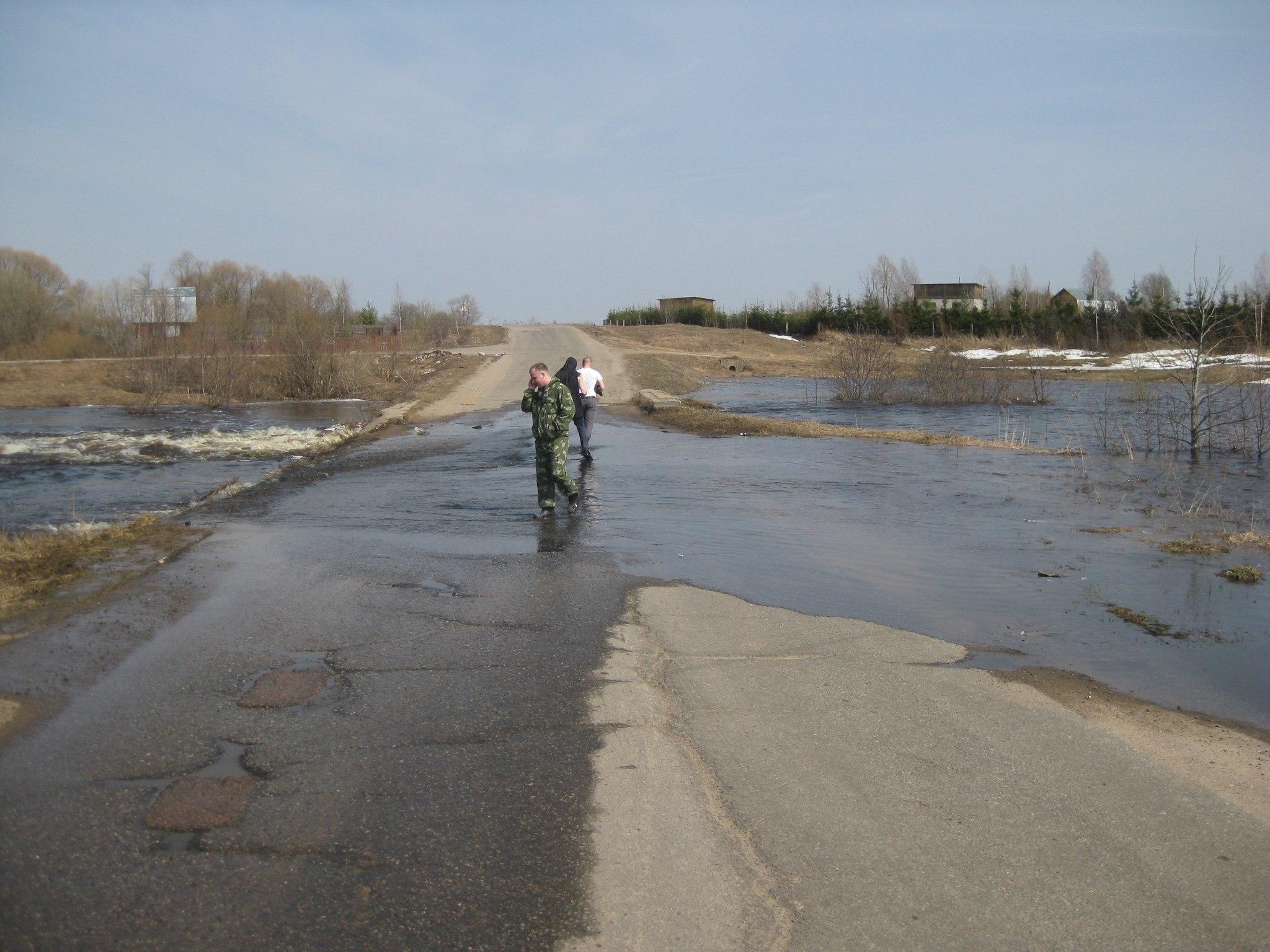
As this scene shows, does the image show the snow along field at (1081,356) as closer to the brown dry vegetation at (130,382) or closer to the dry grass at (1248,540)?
the brown dry vegetation at (130,382)

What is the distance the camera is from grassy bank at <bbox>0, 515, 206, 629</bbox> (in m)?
8.35

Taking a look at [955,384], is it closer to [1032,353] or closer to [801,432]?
[801,432]

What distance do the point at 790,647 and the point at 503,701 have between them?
2.25 meters

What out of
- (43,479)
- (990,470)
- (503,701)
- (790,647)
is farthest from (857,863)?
(43,479)

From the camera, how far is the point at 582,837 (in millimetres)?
4152

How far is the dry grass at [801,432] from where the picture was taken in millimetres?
22797

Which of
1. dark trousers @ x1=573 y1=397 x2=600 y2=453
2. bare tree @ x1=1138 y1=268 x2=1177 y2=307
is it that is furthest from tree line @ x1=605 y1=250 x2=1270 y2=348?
dark trousers @ x1=573 y1=397 x2=600 y2=453

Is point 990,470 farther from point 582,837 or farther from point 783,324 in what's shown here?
point 783,324

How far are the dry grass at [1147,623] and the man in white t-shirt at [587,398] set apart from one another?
1126 centimetres

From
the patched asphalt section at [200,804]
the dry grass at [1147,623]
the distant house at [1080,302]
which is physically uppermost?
the distant house at [1080,302]

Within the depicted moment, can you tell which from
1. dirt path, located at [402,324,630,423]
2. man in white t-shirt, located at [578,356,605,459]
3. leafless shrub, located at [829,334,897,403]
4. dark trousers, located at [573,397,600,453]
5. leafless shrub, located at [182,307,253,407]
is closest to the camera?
man in white t-shirt, located at [578,356,605,459]

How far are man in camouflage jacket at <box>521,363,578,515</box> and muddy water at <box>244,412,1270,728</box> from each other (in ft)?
1.45

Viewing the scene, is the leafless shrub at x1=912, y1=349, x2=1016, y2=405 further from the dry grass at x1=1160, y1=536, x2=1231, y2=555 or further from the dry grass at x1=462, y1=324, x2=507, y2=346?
the dry grass at x1=462, y1=324, x2=507, y2=346

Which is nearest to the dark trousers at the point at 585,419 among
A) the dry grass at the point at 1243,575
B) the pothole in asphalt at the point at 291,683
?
the dry grass at the point at 1243,575
